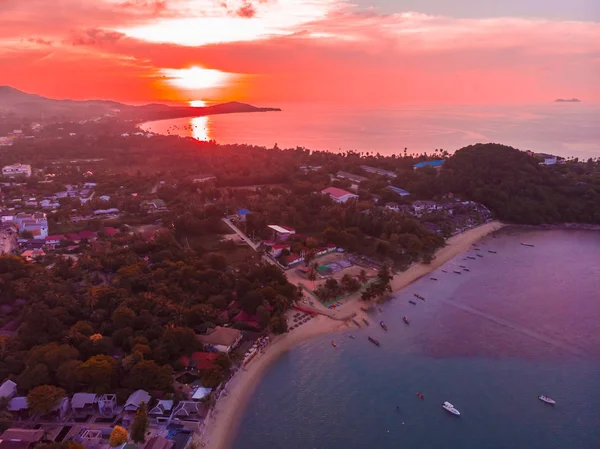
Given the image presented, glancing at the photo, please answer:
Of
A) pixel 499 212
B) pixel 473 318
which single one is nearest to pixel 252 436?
pixel 473 318

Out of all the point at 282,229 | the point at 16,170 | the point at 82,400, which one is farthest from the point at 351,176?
the point at 16,170

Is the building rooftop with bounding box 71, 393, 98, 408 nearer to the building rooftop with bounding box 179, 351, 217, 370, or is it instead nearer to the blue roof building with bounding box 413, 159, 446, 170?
the building rooftop with bounding box 179, 351, 217, 370

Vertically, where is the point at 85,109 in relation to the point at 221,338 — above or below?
above

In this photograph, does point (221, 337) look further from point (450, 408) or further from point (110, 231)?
point (110, 231)

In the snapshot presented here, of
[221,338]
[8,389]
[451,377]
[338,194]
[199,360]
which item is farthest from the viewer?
[338,194]

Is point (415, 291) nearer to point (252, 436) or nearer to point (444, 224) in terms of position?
point (444, 224)

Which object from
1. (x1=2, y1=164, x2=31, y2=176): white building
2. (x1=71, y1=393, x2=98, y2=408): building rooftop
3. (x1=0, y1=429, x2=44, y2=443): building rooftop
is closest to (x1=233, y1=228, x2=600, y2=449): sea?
(x1=71, y1=393, x2=98, y2=408): building rooftop
